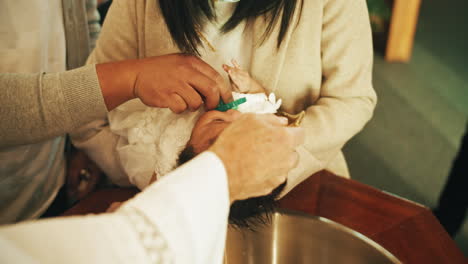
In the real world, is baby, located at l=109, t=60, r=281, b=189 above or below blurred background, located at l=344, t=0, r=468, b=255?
above

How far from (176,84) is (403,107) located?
252 centimetres

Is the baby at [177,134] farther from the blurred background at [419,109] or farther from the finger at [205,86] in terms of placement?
the blurred background at [419,109]

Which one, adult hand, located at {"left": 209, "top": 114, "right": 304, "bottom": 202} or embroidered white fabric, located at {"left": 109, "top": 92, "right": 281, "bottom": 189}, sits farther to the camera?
embroidered white fabric, located at {"left": 109, "top": 92, "right": 281, "bottom": 189}

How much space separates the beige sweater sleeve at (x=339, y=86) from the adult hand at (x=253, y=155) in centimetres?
22

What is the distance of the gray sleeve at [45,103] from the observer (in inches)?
28.9

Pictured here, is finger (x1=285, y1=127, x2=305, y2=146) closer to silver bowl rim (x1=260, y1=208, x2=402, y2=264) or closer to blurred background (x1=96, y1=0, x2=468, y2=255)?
silver bowl rim (x1=260, y1=208, x2=402, y2=264)

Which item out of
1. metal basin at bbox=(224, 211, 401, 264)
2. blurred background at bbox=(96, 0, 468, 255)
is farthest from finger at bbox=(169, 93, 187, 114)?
blurred background at bbox=(96, 0, 468, 255)

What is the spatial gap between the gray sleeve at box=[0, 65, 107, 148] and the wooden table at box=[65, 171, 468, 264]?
24cm

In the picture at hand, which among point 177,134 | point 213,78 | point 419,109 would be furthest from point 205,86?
point 419,109

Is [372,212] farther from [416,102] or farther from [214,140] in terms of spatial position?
[416,102]

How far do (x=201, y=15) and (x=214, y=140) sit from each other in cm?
40

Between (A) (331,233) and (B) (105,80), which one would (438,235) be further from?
(B) (105,80)

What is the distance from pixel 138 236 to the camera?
0.44 meters

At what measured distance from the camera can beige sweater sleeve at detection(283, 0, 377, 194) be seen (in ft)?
2.88
